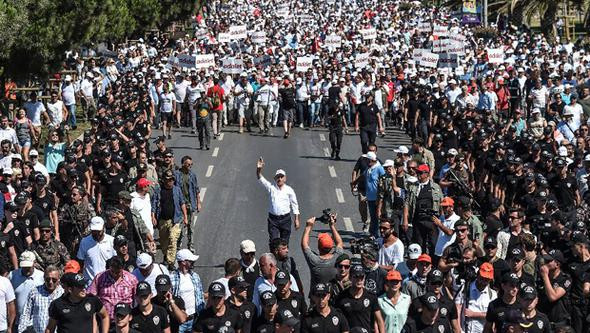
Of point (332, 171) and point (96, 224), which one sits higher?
point (96, 224)

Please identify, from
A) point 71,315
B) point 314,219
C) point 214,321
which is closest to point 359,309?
point 214,321

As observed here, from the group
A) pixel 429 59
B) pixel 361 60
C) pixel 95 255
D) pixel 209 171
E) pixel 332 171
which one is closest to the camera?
pixel 95 255

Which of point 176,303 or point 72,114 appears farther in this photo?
point 72,114

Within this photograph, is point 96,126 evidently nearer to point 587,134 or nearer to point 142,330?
point 587,134

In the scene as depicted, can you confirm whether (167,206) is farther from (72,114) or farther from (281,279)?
(72,114)

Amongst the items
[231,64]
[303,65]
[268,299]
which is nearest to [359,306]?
[268,299]

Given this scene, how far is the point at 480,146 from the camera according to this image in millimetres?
21000

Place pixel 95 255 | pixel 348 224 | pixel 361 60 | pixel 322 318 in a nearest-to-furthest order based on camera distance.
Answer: pixel 322 318, pixel 95 255, pixel 348 224, pixel 361 60

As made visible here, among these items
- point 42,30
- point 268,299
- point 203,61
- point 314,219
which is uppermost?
point 42,30

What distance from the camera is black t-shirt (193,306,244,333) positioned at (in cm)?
1126

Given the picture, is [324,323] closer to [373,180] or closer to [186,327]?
[186,327]

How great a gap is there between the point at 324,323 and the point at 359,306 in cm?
57

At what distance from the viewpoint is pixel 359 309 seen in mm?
11664

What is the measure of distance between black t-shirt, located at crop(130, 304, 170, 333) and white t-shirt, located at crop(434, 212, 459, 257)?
4.35 meters
